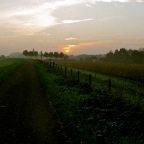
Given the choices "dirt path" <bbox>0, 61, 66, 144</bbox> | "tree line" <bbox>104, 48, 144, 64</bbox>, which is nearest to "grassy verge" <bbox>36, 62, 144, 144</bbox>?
"dirt path" <bbox>0, 61, 66, 144</bbox>

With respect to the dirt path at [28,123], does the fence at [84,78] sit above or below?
above

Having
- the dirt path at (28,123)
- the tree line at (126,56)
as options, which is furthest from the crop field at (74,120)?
the tree line at (126,56)

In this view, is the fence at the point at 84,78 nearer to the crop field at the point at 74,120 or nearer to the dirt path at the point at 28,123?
the crop field at the point at 74,120

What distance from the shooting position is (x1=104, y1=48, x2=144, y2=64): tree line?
10459cm

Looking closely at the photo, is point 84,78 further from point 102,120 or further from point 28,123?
point 28,123

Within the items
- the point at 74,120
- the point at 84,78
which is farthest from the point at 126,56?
the point at 74,120

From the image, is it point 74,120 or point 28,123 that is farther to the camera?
point 74,120

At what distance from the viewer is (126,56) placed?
430 ft

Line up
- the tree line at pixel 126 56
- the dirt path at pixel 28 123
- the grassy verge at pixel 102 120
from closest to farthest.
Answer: the dirt path at pixel 28 123 < the grassy verge at pixel 102 120 < the tree line at pixel 126 56

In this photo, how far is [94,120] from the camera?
12.5 meters

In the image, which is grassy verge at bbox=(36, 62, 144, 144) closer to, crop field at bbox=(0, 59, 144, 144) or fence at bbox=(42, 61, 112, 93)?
crop field at bbox=(0, 59, 144, 144)

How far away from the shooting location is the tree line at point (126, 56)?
10459cm

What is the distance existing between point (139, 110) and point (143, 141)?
3.35m

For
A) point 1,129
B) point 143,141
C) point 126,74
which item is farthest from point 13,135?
point 126,74
